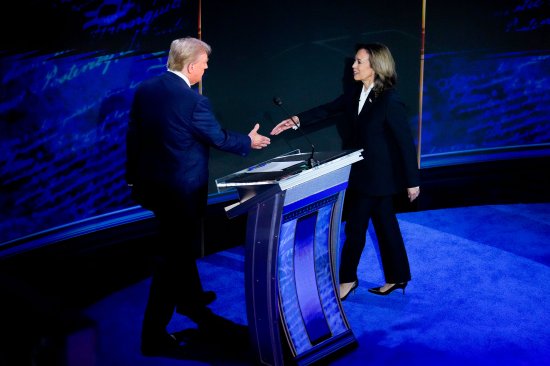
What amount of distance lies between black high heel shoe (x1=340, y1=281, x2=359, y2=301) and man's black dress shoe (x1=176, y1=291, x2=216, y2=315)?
0.78m

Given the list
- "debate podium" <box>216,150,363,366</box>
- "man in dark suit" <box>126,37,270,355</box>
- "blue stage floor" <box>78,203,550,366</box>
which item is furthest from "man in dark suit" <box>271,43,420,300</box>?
"man in dark suit" <box>126,37,270,355</box>

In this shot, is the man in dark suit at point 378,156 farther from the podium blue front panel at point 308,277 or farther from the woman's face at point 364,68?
the podium blue front panel at point 308,277

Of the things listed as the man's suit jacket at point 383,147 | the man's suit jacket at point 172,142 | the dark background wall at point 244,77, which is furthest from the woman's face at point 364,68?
the dark background wall at point 244,77

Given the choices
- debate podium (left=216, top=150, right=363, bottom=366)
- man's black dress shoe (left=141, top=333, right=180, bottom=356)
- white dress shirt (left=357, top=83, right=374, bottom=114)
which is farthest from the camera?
white dress shirt (left=357, top=83, right=374, bottom=114)

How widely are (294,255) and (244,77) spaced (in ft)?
6.41

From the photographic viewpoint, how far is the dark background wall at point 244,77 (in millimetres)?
3016

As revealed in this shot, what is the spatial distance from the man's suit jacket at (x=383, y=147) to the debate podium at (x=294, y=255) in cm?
55

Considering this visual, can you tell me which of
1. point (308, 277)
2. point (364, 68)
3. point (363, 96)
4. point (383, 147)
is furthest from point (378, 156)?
point (308, 277)

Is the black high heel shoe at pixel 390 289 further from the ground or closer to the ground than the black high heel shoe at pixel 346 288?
closer to the ground

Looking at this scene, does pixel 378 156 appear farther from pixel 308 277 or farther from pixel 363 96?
pixel 308 277

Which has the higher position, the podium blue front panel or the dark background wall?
the dark background wall

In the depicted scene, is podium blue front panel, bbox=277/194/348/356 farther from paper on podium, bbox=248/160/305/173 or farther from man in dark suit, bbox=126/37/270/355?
man in dark suit, bbox=126/37/270/355

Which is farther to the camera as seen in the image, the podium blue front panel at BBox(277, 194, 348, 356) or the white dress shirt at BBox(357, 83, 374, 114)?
the white dress shirt at BBox(357, 83, 374, 114)

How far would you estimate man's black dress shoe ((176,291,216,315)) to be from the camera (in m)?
3.18
